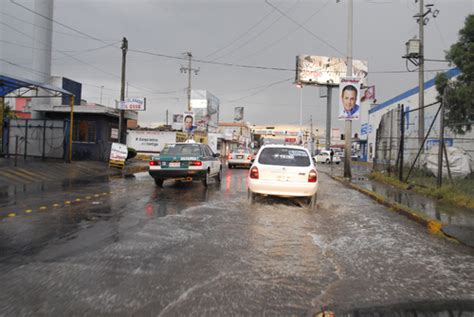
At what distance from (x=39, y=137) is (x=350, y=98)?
16.4m

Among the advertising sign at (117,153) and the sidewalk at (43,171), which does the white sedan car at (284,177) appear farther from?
the advertising sign at (117,153)

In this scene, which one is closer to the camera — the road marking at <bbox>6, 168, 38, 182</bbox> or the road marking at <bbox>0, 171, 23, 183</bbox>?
the road marking at <bbox>0, 171, 23, 183</bbox>

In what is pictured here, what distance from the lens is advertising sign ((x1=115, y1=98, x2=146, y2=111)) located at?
2270 cm

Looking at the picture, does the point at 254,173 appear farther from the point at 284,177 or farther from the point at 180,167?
the point at 180,167

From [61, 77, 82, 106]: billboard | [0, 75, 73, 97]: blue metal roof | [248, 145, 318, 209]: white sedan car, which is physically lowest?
[248, 145, 318, 209]: white sedan car

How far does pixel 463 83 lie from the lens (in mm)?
16531

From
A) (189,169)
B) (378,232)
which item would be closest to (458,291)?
(378,232)

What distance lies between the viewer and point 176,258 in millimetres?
4992

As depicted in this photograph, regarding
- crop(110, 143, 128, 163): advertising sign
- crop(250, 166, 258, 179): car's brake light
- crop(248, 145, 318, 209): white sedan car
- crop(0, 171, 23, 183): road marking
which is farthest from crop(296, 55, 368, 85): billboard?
crop(250, 166, 258, 179): car's brake light

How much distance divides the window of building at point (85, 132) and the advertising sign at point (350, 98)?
1527cm

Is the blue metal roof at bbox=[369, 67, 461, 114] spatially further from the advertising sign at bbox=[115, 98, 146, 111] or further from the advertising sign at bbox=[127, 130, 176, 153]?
the advertising sign at bbox=[127, 130, 176, 153]

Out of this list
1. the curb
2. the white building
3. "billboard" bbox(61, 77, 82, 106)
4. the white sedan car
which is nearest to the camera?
the curb

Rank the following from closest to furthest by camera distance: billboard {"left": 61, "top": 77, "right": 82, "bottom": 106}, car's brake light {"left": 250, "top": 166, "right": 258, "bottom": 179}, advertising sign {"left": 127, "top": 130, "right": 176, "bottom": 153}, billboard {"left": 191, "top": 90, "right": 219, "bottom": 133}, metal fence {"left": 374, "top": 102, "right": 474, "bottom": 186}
A: car's brake light {"left": 250, "top": 166, "right": 258, "bottom": 179}, metal fence {"left": 374, "top": 102, "right": 474, "bottom": 186}, billboard {"left": 61, "top": 77, "right": 82, "bottom": 106}, advertising sign {"left": 127, "top": 130, "right": 176, "bottom": 153}, billboard {"left": 191, "top": 90, "right": 219, "bottom": 133}

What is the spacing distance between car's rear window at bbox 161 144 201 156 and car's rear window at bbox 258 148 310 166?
4112mm
